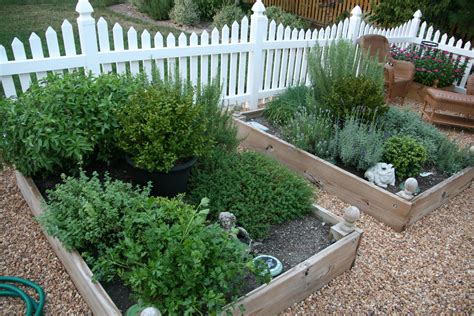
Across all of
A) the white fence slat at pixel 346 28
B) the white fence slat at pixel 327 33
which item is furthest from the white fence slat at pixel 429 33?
the white fence slat at pixel 327 33

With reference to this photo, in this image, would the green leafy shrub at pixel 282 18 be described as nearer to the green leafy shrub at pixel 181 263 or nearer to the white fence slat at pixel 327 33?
the white fence slat at pixel 327 33

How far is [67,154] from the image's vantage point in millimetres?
2510

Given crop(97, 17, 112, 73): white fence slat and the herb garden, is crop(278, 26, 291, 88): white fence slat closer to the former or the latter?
the herb garden

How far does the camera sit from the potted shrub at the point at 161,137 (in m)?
2.50

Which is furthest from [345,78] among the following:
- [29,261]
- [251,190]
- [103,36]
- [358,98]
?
[29,261]

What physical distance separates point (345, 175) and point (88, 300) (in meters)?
2.32

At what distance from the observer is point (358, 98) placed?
3.87 meters

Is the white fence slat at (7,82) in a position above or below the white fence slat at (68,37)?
below

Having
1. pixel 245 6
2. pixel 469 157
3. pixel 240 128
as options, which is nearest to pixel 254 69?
pixel 240 128

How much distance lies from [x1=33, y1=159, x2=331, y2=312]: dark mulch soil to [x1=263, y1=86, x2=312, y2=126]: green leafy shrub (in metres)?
1.77

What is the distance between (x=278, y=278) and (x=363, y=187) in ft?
4.92

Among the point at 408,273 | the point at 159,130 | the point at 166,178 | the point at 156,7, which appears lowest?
the point at 408,273

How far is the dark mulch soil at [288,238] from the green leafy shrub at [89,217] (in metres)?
0.27

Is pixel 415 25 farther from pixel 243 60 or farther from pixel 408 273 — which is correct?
pixel 408 273
